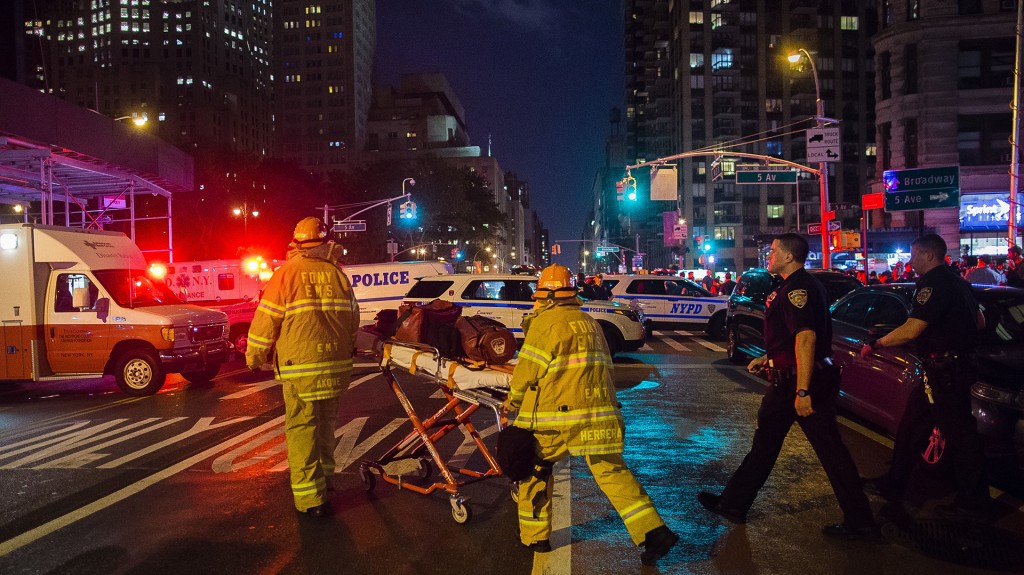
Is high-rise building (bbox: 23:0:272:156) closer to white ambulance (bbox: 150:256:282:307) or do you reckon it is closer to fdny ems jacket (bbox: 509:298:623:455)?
white ambulance (bbox: 150:256:282:307)

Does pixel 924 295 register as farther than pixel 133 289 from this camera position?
No

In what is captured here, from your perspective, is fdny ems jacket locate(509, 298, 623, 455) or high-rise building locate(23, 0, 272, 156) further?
high-rise building locate(23, 0, 272, 156)

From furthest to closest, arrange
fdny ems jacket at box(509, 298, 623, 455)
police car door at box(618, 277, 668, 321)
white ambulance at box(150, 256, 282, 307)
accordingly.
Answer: white ambulance at box(150, 256, 282, 307), police car door at box(618, 277, 668, 321), fdny ems jacket at box(509, 298, 623, 455)

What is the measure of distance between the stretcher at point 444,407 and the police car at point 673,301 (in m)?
14.4

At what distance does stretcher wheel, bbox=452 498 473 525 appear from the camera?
4809mm

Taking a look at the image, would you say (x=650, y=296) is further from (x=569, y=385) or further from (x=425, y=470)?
(x=569, y=385)

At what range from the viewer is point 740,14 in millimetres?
78688

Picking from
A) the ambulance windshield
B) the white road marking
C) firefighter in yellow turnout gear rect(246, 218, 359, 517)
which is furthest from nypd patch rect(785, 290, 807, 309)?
the ambulance windshield

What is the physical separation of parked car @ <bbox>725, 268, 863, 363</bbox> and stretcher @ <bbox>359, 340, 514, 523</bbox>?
6503 millimetres

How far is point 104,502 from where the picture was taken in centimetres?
552

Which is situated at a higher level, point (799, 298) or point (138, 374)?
point (799, 298)

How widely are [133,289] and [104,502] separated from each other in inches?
300

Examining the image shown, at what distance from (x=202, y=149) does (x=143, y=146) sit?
37433 mm

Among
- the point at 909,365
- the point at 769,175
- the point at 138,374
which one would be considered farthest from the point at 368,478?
the point at 769,175
